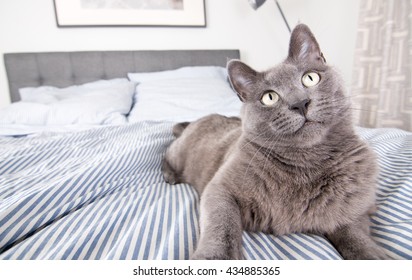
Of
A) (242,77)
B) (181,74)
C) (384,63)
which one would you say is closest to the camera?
(242,77)

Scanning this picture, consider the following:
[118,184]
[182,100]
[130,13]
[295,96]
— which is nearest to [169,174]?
[118,184]

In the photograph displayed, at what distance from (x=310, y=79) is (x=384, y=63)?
5.32ft

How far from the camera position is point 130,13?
87.1 inches

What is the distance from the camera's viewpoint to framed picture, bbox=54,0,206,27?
211 cm

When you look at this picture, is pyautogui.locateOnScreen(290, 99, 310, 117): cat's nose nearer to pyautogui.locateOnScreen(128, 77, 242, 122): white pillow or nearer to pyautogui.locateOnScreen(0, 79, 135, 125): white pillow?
pyautogui.locateOnScreen(128, 77, 242, 122): white pillow

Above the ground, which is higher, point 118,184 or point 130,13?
point 130,13

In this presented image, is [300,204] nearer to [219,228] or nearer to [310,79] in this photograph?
[219,228]

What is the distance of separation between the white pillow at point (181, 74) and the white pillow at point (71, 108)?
328 mm

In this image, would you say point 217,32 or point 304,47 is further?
point 217,32

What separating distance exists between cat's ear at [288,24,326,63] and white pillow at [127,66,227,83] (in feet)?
4.88

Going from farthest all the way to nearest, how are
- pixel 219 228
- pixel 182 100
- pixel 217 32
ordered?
pixel 217 32, pixel 182 100, pixel 219 228

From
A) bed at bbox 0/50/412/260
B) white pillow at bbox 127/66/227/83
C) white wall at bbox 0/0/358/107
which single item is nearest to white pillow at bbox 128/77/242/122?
bed at bbox 0/50/412/260

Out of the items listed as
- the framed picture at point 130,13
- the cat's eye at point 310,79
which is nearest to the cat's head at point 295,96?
the cat's eye at point 310,79
